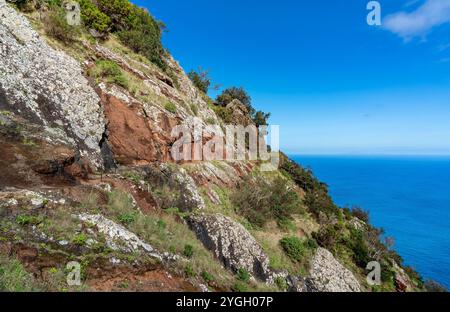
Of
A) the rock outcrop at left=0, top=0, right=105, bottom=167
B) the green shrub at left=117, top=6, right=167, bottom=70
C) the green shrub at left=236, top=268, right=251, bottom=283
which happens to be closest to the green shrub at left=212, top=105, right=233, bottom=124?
the green shrub at left=117, top=6, right=167, bottom=70

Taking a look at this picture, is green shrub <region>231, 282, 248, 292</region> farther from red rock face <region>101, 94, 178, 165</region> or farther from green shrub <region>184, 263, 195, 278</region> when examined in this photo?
red rock face <region>101, 94, 178, 165</region>

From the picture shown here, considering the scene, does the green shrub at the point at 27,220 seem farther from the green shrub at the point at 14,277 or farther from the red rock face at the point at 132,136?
the red rock face at the point at 132,136

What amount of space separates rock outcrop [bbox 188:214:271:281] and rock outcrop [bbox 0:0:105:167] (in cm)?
693

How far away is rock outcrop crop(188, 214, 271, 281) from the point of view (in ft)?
44.7

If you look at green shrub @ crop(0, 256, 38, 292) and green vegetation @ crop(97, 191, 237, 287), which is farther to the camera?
green vegetation @ crop(97, 191, 237, 287)

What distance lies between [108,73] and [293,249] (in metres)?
18.6

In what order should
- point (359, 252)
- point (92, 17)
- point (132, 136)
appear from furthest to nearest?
point (359, 252) → point (92, 17) → point (132, 136)

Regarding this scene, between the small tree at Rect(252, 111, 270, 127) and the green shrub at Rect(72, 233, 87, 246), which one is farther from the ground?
the small tree at Rect(252, 111, 270, 127)

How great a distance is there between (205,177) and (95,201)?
33.6 feet

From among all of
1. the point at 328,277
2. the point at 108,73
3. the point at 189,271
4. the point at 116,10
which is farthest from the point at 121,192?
the point at 116,10

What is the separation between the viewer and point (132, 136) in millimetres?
16203

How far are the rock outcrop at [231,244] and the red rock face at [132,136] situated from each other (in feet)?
17.7

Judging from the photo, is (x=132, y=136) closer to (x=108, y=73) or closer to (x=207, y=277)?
(x=108, y=73)

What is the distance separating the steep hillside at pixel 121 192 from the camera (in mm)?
7309
